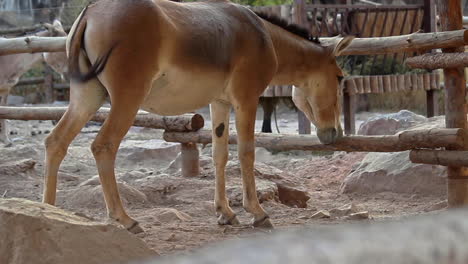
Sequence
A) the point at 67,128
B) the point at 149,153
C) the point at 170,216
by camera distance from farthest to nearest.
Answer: the point at 149,153, the point at 170,216, the point at 67,128

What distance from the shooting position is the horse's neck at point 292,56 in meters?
6.00

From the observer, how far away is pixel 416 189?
7355mm

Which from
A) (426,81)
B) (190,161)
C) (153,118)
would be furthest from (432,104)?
(153,118)

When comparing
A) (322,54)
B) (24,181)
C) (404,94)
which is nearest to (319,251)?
(322,54)

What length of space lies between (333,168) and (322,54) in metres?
3.02

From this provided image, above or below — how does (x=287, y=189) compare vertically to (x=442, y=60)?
below

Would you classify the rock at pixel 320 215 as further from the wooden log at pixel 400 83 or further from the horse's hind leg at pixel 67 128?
the wooden log at pixel 400 83

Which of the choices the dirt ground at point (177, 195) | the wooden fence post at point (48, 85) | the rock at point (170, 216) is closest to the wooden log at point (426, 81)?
the dirt ground at point (177, 195)

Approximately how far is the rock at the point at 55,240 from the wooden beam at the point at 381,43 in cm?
355

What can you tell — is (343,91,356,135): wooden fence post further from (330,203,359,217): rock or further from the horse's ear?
(330,203,359,217): rock

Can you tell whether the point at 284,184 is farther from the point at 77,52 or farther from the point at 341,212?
the point at 77,52

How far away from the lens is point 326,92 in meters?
6.26

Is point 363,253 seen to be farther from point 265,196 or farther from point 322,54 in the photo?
Answer: point 265,196

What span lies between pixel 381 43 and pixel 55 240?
14.0 ft
